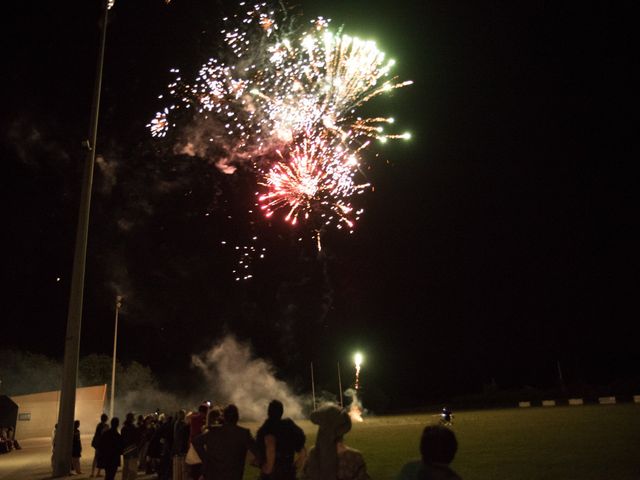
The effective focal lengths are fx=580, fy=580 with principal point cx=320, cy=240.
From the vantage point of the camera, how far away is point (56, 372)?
57406 mm

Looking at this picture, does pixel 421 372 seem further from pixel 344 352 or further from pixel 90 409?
pixel 90 409

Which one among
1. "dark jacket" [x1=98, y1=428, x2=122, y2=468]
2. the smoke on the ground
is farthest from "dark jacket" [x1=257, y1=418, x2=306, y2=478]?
the smoke on the ground

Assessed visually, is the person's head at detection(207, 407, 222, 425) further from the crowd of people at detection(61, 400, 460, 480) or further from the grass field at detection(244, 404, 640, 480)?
the grass field at detection(244, 404, 640, 480)

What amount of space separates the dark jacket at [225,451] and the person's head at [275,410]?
293 millimetres

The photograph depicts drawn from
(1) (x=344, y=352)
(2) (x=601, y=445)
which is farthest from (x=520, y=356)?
(2) (x=601, y=445)

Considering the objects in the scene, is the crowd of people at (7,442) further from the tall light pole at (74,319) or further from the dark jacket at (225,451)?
the dark jacket at (225,451)

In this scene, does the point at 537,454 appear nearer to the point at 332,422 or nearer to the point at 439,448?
the point at 332,422

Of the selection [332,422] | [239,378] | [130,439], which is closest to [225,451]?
[332,422]

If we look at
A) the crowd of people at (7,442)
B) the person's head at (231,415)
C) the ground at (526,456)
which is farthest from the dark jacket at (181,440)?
the crowd of people at (7,442)

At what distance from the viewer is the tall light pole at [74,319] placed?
11.7m

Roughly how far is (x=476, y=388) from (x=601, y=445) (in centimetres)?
8012

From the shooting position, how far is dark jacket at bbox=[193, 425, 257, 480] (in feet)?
18.6

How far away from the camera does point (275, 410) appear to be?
18.9 ft

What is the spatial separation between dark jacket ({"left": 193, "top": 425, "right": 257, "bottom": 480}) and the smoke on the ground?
58.0 m
